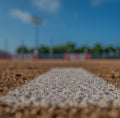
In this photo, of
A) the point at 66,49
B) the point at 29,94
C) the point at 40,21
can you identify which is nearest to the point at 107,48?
the point at 66,49

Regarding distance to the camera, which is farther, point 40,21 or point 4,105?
point 40,21

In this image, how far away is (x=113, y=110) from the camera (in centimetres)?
636

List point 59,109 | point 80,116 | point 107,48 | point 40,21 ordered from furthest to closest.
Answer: point 107,48
point 40,21
point 59,109
point 80,116

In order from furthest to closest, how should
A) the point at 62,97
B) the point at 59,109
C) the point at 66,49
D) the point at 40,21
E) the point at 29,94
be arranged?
the point at 66,49
the point at 40,21
the point at 29,94
the point at 62,97
the point at 59,109

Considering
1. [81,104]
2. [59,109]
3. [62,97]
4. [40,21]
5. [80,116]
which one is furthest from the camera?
[40,21]

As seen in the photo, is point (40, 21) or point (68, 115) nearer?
point (68, 115)

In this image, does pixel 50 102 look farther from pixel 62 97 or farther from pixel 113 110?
pixel 113 110

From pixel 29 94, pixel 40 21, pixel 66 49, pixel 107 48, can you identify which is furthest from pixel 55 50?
pixel 29 94

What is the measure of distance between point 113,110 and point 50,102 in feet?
5.24

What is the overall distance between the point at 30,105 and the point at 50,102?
0.52 m

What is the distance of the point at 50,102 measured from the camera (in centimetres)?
719

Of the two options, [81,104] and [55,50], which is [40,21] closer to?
[55,50]

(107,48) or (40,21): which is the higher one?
(40,21)

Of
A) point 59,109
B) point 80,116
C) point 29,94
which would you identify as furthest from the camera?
point 29,94
